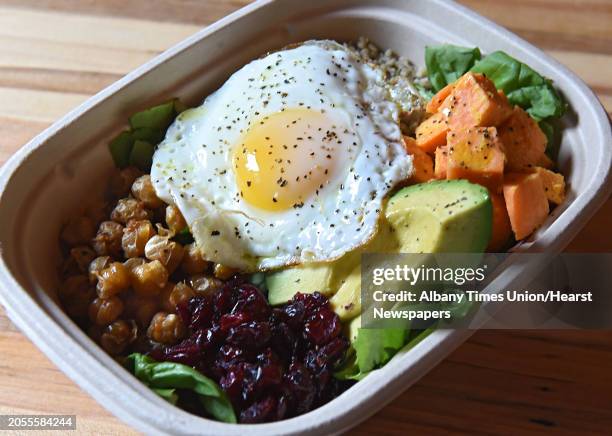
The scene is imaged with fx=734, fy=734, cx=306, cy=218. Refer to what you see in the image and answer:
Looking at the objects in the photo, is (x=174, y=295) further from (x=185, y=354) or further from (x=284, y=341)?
(x=284, y=341)

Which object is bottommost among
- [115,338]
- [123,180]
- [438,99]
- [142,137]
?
[115,338]

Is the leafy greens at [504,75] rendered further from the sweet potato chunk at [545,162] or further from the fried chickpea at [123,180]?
the fried chickpea at [123,180]

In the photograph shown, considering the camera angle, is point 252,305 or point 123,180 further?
point 123,180

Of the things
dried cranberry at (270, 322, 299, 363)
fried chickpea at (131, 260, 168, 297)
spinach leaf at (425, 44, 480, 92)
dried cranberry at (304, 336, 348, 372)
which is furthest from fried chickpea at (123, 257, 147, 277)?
spinach leaf at (425, 44, 480, 92)

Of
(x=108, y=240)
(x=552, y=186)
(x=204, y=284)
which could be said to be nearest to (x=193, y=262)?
(x=204, y=284)

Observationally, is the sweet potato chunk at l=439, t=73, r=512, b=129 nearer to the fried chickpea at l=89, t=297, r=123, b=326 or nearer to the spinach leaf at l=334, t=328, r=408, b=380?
the spinach leaf at l=334, t=328, r=408, b=380

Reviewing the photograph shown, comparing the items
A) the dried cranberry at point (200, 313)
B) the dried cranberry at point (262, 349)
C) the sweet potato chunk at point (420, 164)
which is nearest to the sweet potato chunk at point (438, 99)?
the sweet potato chunk at point (420, 164)
